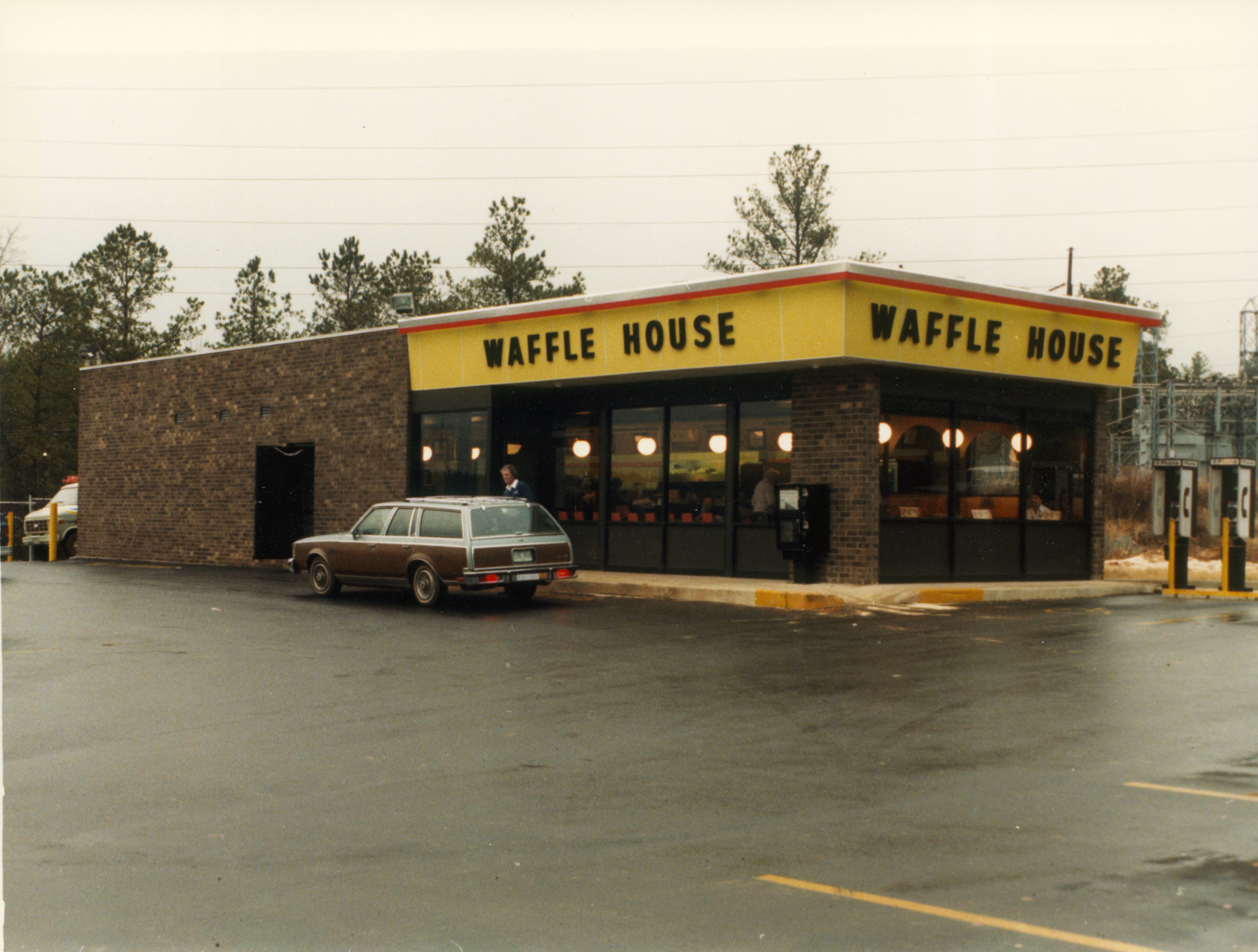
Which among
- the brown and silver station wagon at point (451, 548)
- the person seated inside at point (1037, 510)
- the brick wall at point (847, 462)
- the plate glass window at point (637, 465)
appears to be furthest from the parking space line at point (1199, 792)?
the plate glass window at point (637, 465)

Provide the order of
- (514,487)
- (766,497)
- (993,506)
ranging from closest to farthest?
1. (514,487)
2. (766,497)
3. (993,506)

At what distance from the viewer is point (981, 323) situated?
1902cm

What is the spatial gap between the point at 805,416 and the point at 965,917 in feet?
47.5

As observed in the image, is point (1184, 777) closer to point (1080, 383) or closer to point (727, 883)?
point (727, 883)

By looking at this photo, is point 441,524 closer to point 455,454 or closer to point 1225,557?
point 455,454

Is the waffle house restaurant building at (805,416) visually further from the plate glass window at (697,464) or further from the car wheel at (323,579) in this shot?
the car wheel at (323,579)

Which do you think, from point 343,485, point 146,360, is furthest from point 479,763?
point 146,360

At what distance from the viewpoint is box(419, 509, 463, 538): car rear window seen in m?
16.3

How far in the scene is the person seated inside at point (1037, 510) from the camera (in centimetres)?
2041

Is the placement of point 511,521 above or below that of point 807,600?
above

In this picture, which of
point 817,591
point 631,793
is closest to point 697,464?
point 817,591

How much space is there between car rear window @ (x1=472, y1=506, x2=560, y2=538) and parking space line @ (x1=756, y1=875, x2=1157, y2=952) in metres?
11.5

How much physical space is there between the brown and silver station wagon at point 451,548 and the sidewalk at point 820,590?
1.85 m

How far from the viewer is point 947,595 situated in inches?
700
